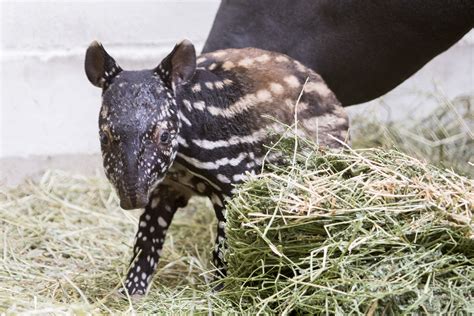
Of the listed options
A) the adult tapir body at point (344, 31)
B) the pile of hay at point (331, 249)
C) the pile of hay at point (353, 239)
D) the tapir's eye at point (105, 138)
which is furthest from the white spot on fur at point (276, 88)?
the adult tapir body at point (344, 31)

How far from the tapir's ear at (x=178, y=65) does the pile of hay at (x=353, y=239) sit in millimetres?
487

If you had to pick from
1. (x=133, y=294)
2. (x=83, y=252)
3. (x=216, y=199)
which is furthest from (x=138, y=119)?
(x=83, y=252)

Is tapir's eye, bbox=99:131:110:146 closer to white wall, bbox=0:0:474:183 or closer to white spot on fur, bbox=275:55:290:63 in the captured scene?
white spot on fur, bbox=275:55:290:63

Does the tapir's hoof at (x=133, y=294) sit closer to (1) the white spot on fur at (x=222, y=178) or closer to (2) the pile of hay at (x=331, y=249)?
(2) the pile of hay at (x=331, y=249)

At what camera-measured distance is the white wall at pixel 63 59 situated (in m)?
5.60

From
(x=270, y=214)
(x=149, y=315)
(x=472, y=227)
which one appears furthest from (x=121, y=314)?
(x=472, y=227)

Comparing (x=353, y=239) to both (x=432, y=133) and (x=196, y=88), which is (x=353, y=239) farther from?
(x=432, y=133)

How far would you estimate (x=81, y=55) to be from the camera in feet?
18.6

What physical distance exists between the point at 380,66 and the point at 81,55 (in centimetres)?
179

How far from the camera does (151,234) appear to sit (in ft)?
13.2

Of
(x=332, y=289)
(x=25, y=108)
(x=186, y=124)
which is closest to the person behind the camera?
(x=332, y=289)

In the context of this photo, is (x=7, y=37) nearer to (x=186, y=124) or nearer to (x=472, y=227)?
(x=186, y=124)

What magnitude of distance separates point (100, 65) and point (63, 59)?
2.04 m

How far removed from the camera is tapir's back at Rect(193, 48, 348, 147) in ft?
12.4
